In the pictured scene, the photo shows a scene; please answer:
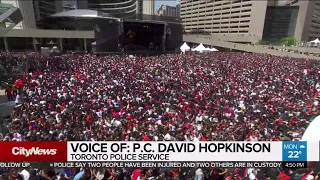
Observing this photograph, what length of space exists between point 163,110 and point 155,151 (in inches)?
175

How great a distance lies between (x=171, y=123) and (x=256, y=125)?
2.81 m

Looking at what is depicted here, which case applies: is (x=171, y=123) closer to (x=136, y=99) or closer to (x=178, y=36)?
(x=136, y=99)

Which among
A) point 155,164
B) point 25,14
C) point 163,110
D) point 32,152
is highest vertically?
point 25,14

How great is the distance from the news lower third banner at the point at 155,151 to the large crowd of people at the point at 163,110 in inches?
11.2

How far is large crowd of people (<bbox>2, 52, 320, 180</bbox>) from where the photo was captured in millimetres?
7020

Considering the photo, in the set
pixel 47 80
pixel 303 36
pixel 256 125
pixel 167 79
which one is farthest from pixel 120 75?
pixel 303 36

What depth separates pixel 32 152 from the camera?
5559 mm

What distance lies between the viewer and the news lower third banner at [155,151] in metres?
5.52

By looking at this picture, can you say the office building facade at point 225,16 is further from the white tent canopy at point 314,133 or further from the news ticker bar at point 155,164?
the news ticker bar at point 155,164

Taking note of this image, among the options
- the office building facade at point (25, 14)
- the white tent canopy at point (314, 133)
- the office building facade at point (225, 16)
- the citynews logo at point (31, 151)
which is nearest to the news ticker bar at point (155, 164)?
the citynews logo at point (31, 151)

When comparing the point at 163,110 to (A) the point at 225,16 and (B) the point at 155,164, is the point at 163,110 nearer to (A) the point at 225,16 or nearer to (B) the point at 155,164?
(B) the point at 155,164

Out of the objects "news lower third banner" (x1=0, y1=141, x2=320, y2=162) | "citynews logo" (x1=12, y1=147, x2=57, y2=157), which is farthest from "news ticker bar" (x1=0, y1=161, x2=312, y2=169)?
"citynews logo" (x1=12, y1=147, x2=57, y2=157)

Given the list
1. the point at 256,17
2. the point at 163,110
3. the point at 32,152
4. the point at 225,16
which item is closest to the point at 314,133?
the point at 163,110

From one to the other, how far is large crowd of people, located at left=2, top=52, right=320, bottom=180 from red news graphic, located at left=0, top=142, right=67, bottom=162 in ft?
1.02
